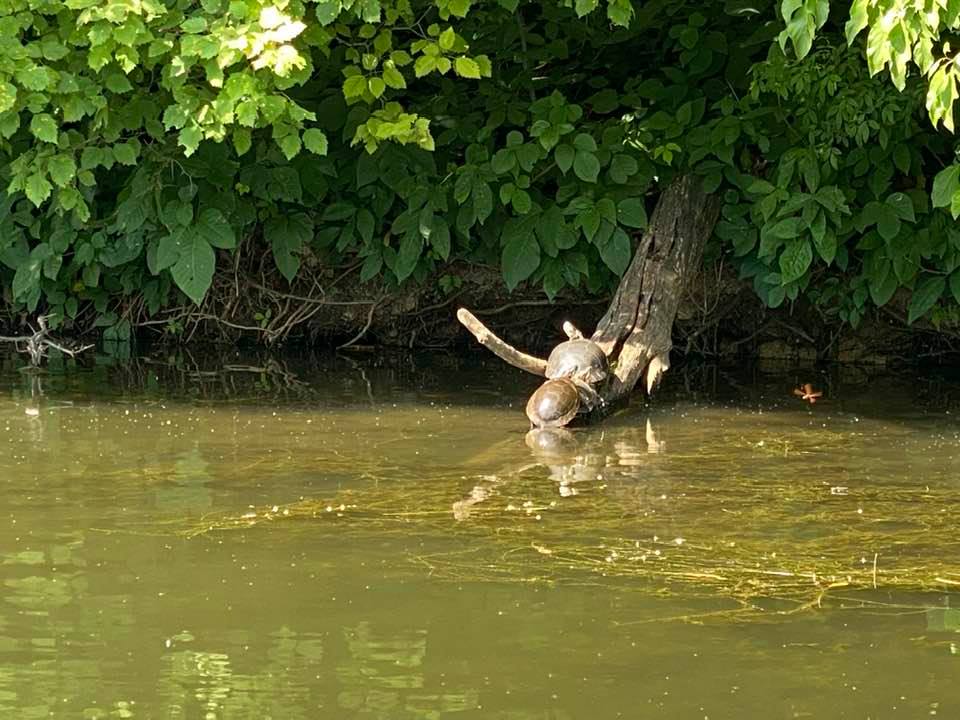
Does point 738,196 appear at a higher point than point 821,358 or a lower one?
higher

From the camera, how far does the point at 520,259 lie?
28.8ft

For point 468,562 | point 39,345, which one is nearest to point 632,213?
point 39,345

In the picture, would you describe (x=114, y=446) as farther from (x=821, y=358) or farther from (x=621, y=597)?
(x=821, y=358)

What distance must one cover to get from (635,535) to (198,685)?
1.85m

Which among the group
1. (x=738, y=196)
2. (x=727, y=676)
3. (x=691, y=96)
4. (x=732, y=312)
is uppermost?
(x=691, y=96)

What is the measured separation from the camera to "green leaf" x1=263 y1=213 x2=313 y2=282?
9406 millimetres

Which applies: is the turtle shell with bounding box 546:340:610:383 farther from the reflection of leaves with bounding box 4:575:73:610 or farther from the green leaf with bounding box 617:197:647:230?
the reflection of leaves with bounding box 4:575:73:610

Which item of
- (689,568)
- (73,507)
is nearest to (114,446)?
(73,507)

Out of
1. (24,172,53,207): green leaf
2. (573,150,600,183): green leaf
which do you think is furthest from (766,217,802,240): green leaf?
(24,172,53,207): green leaf

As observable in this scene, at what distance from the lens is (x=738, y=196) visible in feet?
29.3

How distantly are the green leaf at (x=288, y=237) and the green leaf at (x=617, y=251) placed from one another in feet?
6.22

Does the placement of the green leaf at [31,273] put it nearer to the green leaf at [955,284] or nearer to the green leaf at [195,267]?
the green leaf at [195,267]

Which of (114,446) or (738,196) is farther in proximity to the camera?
(738,196)

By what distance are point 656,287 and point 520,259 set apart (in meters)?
0.79
